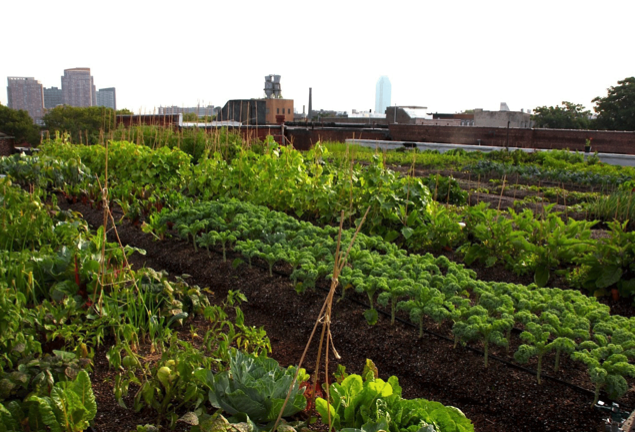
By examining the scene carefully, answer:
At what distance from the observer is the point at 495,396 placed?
9.52ft

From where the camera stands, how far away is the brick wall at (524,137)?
59.9 feet

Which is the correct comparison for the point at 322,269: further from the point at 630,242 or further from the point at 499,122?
the point at 499,122

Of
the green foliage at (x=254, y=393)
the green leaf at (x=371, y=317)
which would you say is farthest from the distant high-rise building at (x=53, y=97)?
the green foliage at (x=254, y=393)

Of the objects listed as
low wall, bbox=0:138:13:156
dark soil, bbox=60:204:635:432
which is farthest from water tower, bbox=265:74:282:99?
dark soil, bbox=60:204:635:432

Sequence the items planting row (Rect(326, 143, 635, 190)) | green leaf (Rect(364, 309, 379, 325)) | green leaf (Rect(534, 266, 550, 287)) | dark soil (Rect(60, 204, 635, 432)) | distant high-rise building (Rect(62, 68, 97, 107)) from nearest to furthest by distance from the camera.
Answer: dark soil (Rect(60, 204, 635, 432)), green leaf (Rect(364, 309, 379, 325)), green leaf (Rect(534, 266, 550, 287)), planting row (Rect(326, 143, 635, 190)), distant high-rise building (Rect(62, 68, 97, 107))

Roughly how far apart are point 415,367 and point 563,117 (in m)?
40.6

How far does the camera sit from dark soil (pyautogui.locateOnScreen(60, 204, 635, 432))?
2.69 m

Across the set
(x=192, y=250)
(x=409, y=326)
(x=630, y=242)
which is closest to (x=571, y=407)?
(x=409, y=326)

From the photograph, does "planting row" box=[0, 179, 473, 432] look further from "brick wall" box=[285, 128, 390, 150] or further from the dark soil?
"brick wall" box=[285, 128, 390, 150]

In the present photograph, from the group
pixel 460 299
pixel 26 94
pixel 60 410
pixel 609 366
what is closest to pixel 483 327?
pixel 460 299

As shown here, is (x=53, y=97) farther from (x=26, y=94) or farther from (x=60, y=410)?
(x=60, y=410)

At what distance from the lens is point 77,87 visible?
5422 cm

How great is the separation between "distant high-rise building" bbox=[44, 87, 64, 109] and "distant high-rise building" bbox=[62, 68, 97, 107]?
85 centimetres

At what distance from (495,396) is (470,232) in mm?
2622
